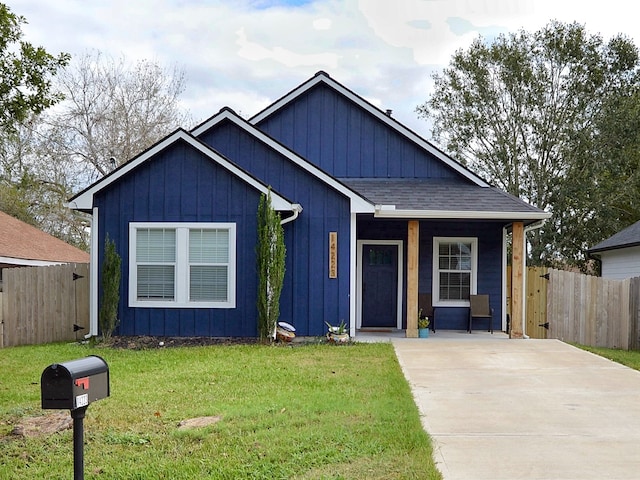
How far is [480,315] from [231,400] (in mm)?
8193

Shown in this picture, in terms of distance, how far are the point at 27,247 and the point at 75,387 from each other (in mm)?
15864

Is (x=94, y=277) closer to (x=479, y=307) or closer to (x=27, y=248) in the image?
(x=27, y=248)

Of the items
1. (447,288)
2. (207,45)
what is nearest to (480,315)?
(447,288)

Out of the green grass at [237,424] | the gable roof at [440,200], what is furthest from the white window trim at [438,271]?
the green grass at [237,424]

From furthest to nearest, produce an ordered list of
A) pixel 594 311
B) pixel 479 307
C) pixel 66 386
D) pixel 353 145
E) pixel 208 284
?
pixel 353 145, pixel 479 307, pixel 594 311, pixel 208 284, pixel 66 386

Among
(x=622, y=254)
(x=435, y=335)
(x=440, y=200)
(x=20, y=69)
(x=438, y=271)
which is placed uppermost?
(x=20, y=69)

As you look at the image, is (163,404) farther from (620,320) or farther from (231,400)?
(620,320)

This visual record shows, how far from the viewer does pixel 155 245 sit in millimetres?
12016

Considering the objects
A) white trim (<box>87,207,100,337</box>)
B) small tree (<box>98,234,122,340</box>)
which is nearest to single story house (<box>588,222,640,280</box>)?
small tree (<box>98,234,122,340</box>)

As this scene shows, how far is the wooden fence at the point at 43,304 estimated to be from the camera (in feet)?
40.3

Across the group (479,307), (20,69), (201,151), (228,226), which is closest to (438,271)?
(479,307)

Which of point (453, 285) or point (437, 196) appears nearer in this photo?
point (437, 196)

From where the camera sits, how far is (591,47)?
26359mm

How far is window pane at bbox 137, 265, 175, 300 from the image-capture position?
472 inches
